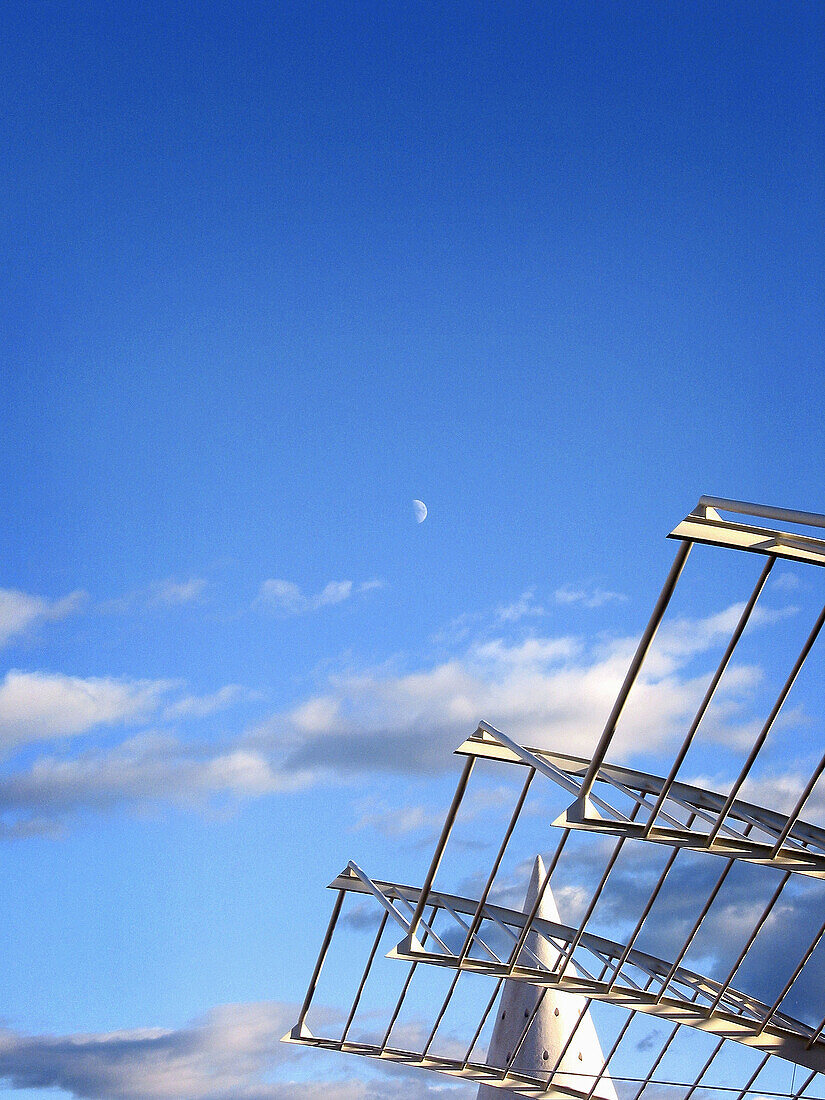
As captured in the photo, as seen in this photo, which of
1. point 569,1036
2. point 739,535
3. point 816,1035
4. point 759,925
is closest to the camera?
point 739,535

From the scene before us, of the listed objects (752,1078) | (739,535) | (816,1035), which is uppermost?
(739,535)

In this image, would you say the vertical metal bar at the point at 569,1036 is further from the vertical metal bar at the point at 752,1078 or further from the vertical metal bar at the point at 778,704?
the vertical metal bar at the point at 778,704


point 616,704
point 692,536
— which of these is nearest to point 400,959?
point 616,704

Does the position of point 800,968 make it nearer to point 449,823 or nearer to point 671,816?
point 671,816

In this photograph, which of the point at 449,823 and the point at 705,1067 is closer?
the point at 449,823

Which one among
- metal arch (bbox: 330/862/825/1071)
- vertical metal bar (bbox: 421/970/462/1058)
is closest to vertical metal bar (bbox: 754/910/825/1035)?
metal arch (bbox: 330/862/825/1071)

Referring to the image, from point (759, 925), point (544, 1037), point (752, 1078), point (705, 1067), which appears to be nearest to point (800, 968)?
point (759, 925)

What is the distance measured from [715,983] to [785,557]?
14.1 m

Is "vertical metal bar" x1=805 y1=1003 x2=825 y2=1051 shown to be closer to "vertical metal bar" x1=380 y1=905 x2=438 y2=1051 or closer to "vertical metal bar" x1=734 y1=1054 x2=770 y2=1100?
"vertical metal bar" x1=734 y1=1054 x2=770 y2=1100

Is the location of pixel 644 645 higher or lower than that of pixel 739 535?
lower

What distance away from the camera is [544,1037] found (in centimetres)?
3266

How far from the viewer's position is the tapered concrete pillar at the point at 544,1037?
32250mm

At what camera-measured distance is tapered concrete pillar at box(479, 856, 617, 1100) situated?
106 ft

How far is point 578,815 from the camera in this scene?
1800 cm
